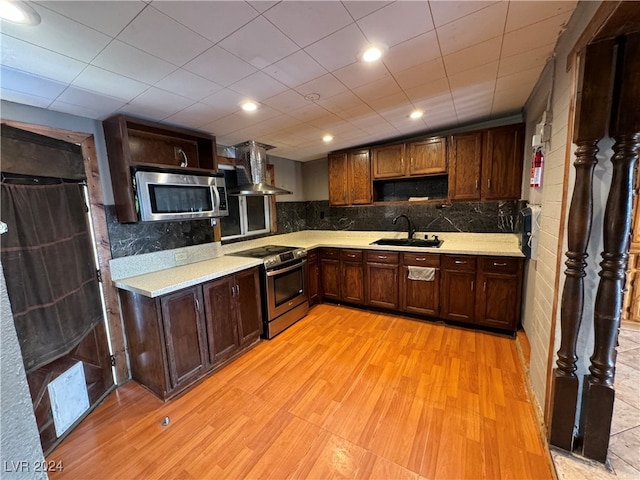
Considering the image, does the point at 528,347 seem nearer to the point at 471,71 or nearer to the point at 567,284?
the point at 567,284

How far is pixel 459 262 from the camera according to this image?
283cm

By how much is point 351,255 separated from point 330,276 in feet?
1.56

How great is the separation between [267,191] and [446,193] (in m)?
2.29

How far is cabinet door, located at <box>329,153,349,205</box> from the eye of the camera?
12.5ft

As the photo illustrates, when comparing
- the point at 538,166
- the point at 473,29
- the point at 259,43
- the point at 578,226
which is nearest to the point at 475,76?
the point at 473,29

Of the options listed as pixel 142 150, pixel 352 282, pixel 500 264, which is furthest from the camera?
pixel 352 282

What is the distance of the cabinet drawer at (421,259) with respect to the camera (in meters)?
2.96

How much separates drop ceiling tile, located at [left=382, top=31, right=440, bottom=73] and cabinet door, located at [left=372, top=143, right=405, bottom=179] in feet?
5.88

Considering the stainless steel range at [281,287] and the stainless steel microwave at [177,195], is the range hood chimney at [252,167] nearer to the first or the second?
the stainless steel microwave at [177,195]

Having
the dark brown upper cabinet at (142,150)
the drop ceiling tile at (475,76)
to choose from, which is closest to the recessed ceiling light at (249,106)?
the dark brown upper cabinet at (142,150)

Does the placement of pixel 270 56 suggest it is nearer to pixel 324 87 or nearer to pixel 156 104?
pixel 324 87

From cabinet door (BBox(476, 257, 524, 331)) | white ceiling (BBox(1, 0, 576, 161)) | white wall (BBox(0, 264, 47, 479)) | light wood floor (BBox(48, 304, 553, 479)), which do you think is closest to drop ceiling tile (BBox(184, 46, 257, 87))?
white ceiling (BBox(1, 0, 576, 161))

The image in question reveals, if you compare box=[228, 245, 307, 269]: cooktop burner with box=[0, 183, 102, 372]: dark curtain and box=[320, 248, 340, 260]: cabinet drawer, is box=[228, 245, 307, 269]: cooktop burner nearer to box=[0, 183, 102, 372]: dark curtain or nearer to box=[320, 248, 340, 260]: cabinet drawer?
box=[320, 248, 340, 260]: cabinet drawer

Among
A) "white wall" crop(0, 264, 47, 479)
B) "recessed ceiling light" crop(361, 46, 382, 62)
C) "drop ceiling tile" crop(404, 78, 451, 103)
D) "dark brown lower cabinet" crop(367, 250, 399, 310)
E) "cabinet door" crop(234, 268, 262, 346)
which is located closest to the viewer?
"white wall" crop(0, 264, 47, 479)
